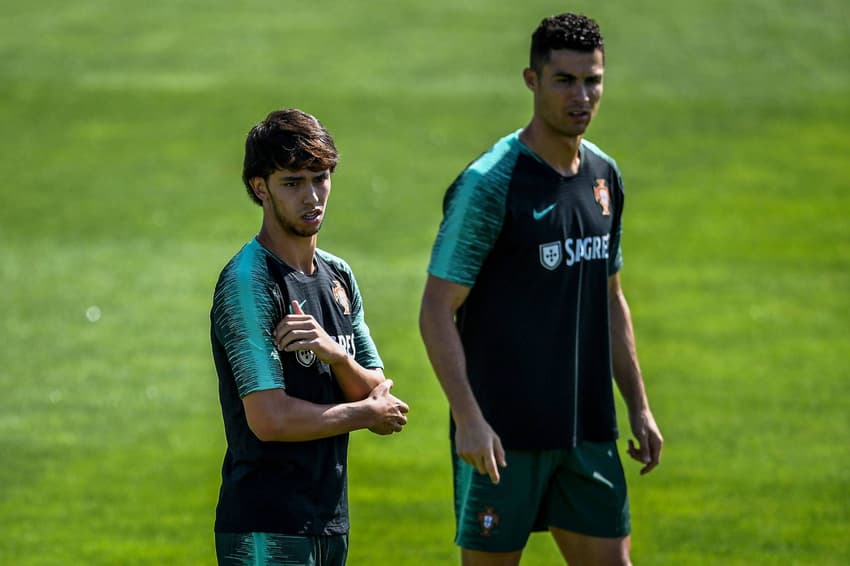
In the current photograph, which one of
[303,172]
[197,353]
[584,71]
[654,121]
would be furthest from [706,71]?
[303,172]

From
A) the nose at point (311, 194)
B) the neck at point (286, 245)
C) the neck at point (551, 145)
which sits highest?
the neck at point (551, 145)

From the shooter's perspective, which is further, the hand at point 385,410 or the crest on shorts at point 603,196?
the crest on shorts at point 603,196

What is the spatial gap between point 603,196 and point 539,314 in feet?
2.01

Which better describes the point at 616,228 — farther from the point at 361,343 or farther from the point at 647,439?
the point at 361,343

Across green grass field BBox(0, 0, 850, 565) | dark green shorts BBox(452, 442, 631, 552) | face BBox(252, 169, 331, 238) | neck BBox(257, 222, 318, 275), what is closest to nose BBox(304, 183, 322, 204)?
face BBox(252, 169, 331, 238)

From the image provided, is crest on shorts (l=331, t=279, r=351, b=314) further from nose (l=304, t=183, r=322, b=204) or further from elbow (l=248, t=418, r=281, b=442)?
elbow (l=248, t=418, r=281, b=442)

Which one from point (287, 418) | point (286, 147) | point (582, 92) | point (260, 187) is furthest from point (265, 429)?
point (582, 92)

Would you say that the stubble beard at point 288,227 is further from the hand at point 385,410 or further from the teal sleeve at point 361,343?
the hand at point 385,410

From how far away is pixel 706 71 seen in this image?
21.8m

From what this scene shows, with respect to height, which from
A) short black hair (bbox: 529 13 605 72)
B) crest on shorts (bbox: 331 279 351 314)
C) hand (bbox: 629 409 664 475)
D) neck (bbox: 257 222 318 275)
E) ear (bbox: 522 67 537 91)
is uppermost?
short black hair (bbox: 529 13 605 72)

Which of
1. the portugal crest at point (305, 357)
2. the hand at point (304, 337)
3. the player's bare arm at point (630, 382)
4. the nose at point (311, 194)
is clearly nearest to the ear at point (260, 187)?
the nose at point (311, 194)

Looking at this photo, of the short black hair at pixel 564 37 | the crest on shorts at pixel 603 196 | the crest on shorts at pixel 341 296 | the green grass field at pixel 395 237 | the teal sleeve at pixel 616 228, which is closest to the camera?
the crest on shorts at pixel 341 296

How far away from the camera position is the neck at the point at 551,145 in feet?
17.8

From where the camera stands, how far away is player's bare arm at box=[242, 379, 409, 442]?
410 centimetres
